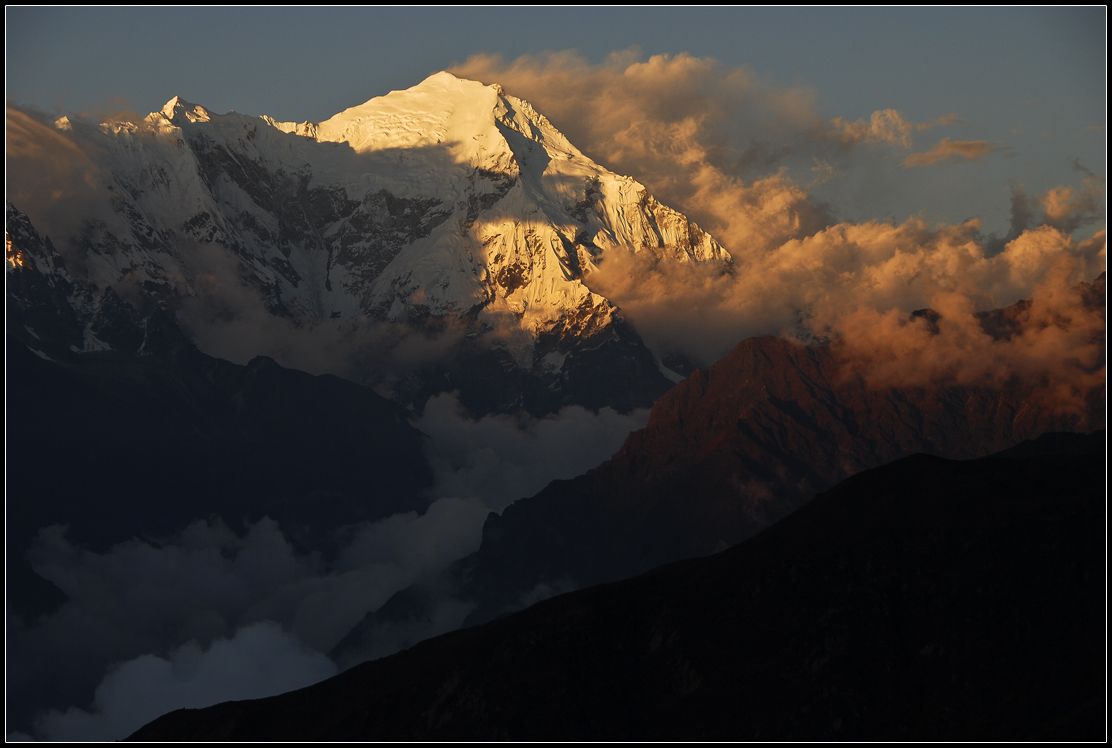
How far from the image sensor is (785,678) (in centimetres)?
19575

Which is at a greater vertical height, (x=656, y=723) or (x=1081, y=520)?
(x=1081, y=520)

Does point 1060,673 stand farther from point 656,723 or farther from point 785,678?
point 656,723

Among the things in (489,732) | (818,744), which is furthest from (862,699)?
(489,732)

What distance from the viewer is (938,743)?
172m

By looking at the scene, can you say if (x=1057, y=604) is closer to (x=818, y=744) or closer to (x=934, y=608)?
(x=934, y=608)

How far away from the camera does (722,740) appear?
188375 millimetres

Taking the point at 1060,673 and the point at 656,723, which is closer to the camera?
the point at 1060,673

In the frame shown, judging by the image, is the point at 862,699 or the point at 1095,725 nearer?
the point at 1095,725

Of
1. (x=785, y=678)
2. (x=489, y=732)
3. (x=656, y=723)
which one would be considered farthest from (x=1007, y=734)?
(x=489, y=732)

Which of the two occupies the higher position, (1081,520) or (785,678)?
(1081,520)

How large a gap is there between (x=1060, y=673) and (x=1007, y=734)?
1434 centimetres

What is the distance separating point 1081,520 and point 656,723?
71721 millimetres

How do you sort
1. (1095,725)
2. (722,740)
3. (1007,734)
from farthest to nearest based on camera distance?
(722,740), (1007,734), (1095,725)

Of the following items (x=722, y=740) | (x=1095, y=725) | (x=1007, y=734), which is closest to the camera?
(x=1095, y=725)
